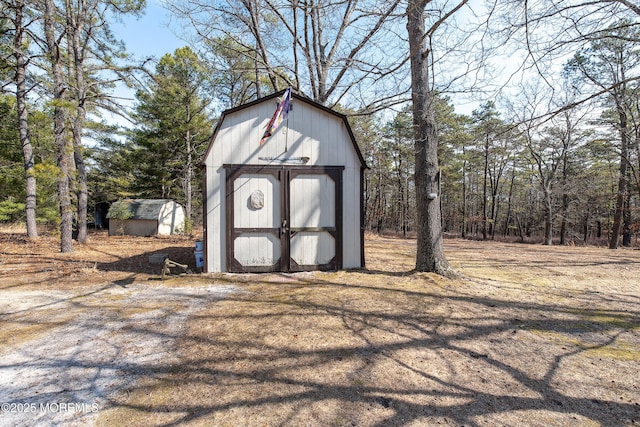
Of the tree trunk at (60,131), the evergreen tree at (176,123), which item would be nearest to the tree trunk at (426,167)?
the tree trunk at (60,131)

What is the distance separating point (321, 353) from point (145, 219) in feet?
56.5

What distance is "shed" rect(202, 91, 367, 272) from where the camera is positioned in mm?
6539

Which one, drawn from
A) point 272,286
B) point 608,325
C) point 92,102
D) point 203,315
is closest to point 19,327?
point 203,315

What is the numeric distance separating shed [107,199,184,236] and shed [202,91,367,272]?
1264cm

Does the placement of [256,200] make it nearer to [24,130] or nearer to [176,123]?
[24,130]

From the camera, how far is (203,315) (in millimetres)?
4125

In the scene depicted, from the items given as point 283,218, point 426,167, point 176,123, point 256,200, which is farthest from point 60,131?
point 426,167

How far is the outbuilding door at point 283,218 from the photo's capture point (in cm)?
660

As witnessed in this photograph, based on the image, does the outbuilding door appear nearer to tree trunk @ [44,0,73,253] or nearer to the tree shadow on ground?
the tree shadow on ground

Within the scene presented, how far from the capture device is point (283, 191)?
6.74 meters

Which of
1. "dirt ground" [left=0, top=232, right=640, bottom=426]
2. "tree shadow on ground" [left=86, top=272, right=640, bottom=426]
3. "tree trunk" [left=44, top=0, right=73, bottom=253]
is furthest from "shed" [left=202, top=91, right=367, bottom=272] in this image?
"tree trunk" [left=44, top=0, right=73, bottom=253]

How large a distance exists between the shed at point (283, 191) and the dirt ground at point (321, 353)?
40.4 inches

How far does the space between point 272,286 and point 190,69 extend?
58.5 feet

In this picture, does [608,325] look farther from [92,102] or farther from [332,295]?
[92,102]
